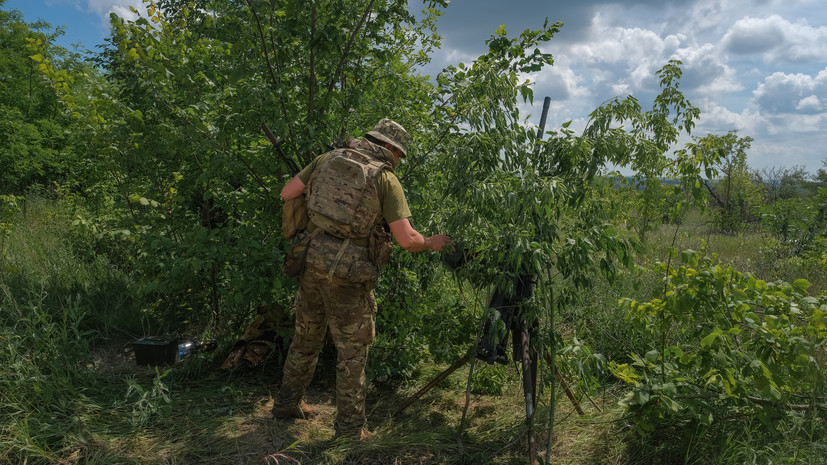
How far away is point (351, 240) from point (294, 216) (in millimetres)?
443

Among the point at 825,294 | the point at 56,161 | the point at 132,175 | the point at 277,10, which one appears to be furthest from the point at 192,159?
the point at 56,161

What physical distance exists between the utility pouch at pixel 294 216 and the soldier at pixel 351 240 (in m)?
0.05

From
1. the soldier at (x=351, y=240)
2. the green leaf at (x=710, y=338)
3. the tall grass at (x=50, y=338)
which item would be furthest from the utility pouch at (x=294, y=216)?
the green leaf at (x=710, y=338)

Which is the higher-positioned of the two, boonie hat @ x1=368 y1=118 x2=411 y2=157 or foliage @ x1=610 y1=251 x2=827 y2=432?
boonie hat @ x1=368 y1=118 x2=411 y2=157

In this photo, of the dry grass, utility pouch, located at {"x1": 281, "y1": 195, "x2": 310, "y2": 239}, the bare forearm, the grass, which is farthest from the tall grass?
the bare forearm

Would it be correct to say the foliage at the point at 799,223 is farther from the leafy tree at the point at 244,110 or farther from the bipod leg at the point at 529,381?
the leafy tree at the point at 244,110

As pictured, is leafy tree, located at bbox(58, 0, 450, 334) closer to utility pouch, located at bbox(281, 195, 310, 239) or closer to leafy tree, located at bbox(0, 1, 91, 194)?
utility pouch, located at bbox(281, 195, 310, 239)

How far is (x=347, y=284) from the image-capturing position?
119 inches

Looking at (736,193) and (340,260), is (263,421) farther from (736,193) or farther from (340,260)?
(736,193)

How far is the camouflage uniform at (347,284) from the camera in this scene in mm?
2938

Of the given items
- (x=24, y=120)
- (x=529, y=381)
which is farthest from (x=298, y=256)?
(x=24, y=120)

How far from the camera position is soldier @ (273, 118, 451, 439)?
2.89 metres

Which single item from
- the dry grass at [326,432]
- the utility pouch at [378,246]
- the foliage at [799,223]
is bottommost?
the dry grass at [326,432]

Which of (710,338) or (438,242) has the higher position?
(438,242)
